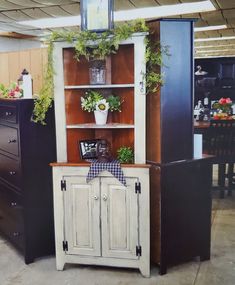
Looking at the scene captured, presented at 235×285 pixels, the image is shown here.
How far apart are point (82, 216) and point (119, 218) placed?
0.32 m

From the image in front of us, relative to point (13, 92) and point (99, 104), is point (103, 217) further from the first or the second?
point (13, 92)

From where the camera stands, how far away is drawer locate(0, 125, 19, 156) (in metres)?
3.44

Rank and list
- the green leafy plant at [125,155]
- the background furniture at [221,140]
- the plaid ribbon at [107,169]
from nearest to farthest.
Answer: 1. the plaid ribbon at [107,169]
2. the green leafy plant at [125,155]
3. the background furniture at [221,140]

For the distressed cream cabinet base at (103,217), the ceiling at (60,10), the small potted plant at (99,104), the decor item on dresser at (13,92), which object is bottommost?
the distressed cream cabinet base at (103,217)

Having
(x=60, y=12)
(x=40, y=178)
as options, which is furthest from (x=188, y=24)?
(x=60, y=12)

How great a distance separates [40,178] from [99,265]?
0.93 metres

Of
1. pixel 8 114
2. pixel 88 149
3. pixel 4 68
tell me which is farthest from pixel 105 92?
pixel 4 68

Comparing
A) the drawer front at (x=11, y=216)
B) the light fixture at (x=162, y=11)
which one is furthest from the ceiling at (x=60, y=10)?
the drawer front at (x=11, y=216)

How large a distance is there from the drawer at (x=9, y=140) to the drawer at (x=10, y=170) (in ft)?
0.31

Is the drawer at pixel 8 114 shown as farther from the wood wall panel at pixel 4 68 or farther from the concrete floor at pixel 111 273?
the concrete floor at pixel 111 273

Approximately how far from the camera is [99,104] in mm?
3234

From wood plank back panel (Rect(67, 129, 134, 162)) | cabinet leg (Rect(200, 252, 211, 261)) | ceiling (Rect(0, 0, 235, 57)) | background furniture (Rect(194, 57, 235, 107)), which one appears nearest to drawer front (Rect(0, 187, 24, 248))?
wood plank back panel (Rect(67, 129, 134, 162))

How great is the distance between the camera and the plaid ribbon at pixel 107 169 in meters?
3.11

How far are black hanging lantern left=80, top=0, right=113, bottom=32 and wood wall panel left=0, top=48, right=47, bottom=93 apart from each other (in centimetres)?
70
